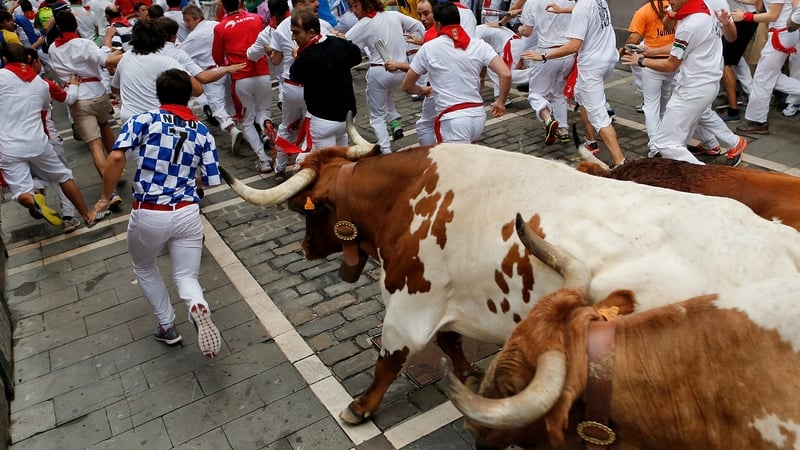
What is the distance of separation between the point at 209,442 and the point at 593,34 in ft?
21.7

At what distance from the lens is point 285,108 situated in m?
9.22

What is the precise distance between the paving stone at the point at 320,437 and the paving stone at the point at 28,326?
3184mm

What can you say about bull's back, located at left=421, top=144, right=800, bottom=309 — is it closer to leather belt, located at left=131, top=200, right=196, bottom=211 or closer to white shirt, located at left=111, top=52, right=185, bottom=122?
leather belt, located at left=131, top=200, right=196, bottom=211

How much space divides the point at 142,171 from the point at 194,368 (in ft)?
5.58

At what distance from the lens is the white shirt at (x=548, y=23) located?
379 inches

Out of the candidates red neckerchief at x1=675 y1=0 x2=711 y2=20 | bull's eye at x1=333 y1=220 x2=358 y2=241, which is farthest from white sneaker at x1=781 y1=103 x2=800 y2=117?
bull's eye at x1=333 y1=220 x2=358 y2=241

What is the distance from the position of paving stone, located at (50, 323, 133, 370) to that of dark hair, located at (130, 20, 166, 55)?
325cm

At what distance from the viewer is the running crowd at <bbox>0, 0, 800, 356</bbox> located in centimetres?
554

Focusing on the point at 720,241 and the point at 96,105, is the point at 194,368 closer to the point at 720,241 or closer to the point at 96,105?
the point at 720,241

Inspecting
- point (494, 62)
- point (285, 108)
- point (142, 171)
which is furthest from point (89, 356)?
point (494, 62)

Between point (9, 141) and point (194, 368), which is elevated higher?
point (9, 141)

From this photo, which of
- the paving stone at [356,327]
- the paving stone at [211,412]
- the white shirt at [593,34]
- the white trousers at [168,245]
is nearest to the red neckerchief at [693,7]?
the white shirt at [593,34]

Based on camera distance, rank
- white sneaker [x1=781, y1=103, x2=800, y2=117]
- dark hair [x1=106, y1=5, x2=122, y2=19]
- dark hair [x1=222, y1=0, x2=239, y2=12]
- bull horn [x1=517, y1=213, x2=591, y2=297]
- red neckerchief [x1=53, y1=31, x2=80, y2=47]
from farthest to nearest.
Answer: dark hair [x1=106, y1=5, x2=122, y2=19] < white sneaker [x1=781, y1=103, x2=800, y2=117] < dark hair [x1=222, y1=0, x2=239, y2=12] < red neckerchief [x1=53, y1=31, x2=80, y2=47] < bull horn [x1=517, y1=213, x2=591, y2=297]

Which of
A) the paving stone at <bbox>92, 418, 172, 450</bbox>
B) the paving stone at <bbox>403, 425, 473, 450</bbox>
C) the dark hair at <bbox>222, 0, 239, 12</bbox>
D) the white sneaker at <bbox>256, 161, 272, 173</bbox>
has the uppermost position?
the dark hair at <bbox>222, 0, 239, 12</bbox>
